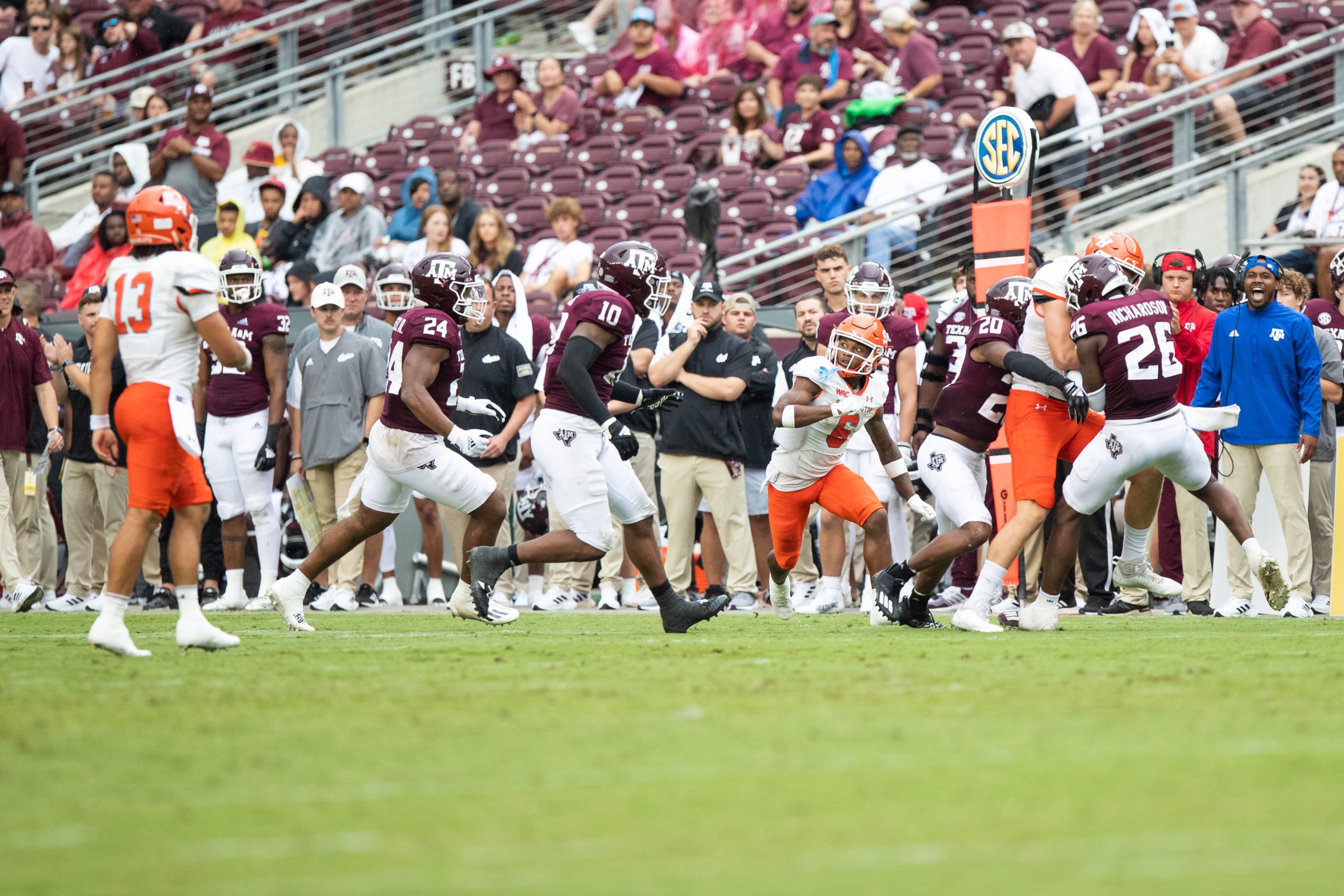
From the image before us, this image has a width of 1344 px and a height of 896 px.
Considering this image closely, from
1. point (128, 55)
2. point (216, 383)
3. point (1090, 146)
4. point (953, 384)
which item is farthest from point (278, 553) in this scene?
point (128, 55)

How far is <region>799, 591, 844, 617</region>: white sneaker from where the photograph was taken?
423 inches

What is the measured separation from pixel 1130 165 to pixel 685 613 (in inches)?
313

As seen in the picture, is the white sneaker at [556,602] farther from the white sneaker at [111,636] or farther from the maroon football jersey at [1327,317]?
the maroon football jersey at [1327,317]

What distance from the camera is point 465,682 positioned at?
6035 millimetres

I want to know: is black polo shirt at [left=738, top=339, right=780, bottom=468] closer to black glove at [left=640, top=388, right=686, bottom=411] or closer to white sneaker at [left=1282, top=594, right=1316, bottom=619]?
black glove at [left=640, top=388, right=686, bottom=411]

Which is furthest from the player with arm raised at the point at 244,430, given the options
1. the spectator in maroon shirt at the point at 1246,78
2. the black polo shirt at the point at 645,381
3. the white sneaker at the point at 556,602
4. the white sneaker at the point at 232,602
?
the spectator in maroon shirt at the point at 1246,78

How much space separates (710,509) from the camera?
11680mm

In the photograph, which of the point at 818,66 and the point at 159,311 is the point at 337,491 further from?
the point at 818,66

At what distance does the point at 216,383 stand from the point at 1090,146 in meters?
7.50

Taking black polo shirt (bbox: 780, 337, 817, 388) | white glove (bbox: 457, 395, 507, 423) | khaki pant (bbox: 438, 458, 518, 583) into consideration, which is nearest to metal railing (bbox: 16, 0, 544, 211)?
khaki pant (bbox: 438, 458, 518, 583)

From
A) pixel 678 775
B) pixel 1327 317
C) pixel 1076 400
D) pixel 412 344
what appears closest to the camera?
pixel 678 775

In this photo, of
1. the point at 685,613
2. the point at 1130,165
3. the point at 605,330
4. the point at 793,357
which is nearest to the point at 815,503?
the point at 685,613

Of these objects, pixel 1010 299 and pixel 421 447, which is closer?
pixel 421 447

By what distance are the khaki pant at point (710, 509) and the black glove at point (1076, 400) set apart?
12.5 feet
